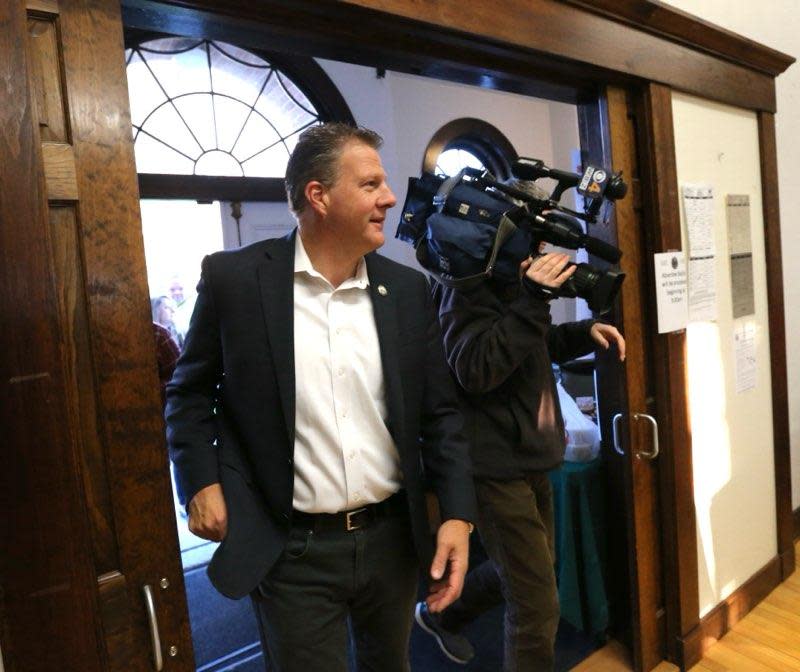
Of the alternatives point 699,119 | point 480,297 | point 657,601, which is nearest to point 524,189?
point 480,297

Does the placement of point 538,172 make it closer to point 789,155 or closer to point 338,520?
point 338,520

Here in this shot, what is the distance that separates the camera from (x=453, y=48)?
1375 millimetres

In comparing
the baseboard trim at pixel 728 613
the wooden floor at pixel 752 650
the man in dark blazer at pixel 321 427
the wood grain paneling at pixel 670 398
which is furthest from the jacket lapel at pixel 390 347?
the baseboard trim at pixel 728 613

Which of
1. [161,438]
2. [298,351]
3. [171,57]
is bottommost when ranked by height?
[161,438]

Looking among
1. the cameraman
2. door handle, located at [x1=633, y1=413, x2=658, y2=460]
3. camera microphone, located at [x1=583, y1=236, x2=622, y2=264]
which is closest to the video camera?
camera microphone, located at [x1=583, y1=236, x2=622, y2=264]

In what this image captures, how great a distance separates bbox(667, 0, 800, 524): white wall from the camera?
7.86ft

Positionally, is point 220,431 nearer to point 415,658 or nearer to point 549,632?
point 549,632

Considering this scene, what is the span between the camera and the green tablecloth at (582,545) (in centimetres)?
190

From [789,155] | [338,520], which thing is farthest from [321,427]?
[789,155]

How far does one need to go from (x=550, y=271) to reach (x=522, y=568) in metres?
0.75

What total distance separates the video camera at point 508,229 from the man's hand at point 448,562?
0.54 metres

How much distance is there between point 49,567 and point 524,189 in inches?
47.3

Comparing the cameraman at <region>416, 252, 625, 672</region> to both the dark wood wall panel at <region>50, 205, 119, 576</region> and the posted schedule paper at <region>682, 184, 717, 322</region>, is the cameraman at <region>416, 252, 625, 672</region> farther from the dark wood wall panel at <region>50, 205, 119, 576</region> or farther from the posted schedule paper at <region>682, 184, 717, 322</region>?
the dark wood wall panel at <region>50, 205, 119, 576</region>

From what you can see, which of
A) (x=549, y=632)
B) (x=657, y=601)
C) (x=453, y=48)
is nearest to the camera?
(x=453, y=48)
